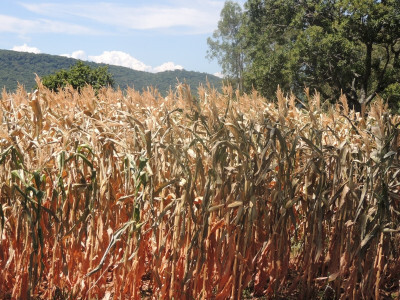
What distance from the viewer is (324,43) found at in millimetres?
22672

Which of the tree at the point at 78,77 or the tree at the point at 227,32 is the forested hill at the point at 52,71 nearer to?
the tree at the point at 227,32

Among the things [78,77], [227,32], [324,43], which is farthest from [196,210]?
[227,32]

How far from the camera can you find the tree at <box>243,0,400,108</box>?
2231cm

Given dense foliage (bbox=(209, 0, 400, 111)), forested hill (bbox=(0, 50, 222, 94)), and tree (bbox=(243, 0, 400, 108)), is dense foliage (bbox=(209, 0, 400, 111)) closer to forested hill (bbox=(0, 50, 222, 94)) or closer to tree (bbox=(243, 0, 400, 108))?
tree (bbox=(243, 0, 400, 108))

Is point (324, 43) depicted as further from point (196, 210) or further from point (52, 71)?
point (52, 71)

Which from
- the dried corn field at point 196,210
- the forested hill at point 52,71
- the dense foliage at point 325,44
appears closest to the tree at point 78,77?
the dense foliage at point 325,44

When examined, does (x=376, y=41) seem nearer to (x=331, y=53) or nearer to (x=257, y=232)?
(x=331, y=53)

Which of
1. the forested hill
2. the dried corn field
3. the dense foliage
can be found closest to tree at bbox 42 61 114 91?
the dense foliage

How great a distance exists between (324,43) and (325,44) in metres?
0.18

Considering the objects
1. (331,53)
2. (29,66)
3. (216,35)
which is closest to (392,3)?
(331,53)

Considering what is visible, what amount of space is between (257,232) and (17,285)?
1.51m

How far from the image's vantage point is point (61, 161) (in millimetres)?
2824

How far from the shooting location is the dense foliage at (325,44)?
2233 cm

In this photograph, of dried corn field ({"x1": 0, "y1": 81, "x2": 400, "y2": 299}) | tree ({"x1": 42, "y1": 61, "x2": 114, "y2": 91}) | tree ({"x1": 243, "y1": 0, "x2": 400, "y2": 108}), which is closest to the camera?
dried corn field ({"x1": 0, "y1": 81, "x2": 400, "y2": 299})
